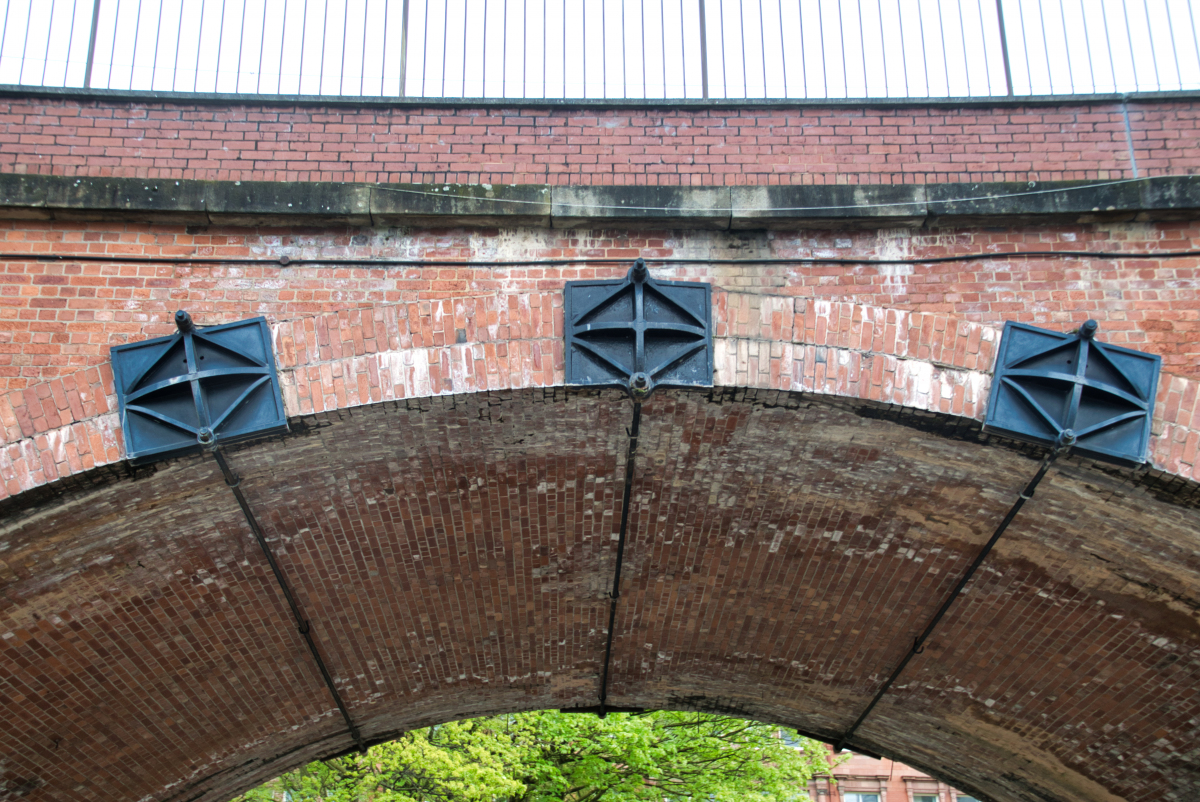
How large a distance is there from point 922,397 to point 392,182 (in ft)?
11.3

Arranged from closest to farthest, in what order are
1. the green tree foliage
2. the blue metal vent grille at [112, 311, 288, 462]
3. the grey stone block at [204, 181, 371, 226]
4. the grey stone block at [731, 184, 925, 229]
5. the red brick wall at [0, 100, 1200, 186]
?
1. the blue metal vent grille at [112, 311, 288, 462]
2. the grey stone block at [204, 181, 371, 226]
3. the grey stone block at [731, 184, 925, 229]
4. the red brick wall at [0, 100, 1200, 186]
5. the green tree foliage

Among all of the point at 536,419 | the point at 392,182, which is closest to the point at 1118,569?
the point at 536,419

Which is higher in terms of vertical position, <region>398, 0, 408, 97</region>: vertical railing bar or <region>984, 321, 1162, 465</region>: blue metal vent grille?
<region>398, 0, 408, 97</region>: vertical railing bar

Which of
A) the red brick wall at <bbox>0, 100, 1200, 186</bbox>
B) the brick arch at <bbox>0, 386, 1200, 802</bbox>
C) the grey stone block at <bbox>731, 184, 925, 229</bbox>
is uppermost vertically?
the red brick wall at <bbox>0, 100, 1200, 186</bbox>

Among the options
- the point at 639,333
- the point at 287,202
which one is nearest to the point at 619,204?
the point at 639,333

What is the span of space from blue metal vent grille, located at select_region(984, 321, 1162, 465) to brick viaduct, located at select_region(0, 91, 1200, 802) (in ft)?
0.42

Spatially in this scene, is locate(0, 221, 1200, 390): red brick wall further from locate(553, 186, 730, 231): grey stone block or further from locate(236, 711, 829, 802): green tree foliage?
locate(236, 711, 829, 802): green tree foliage

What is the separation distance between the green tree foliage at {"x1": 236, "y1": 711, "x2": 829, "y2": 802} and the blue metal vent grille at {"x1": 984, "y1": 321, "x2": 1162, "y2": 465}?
7.90 m

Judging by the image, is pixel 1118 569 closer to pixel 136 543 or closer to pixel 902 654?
pixel 902 654

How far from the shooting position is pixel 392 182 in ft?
20.8

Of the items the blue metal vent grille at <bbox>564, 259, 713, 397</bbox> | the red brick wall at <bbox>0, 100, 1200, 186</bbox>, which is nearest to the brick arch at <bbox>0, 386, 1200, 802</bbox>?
the blue metal vent grille at <bbox>564, 259, 713, 397</bbox>

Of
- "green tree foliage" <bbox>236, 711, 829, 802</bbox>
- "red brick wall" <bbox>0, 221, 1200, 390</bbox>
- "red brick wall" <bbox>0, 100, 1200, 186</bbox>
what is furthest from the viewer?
"green tree foliage" <bbox>236, 711, 829, 802</bbox>

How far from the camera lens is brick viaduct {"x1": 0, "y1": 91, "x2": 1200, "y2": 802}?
19.0 feet

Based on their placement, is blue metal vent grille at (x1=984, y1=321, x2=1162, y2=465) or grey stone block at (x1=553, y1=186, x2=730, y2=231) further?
grey stone block at (x1=553, y1=186, x2=730, y2=231)
